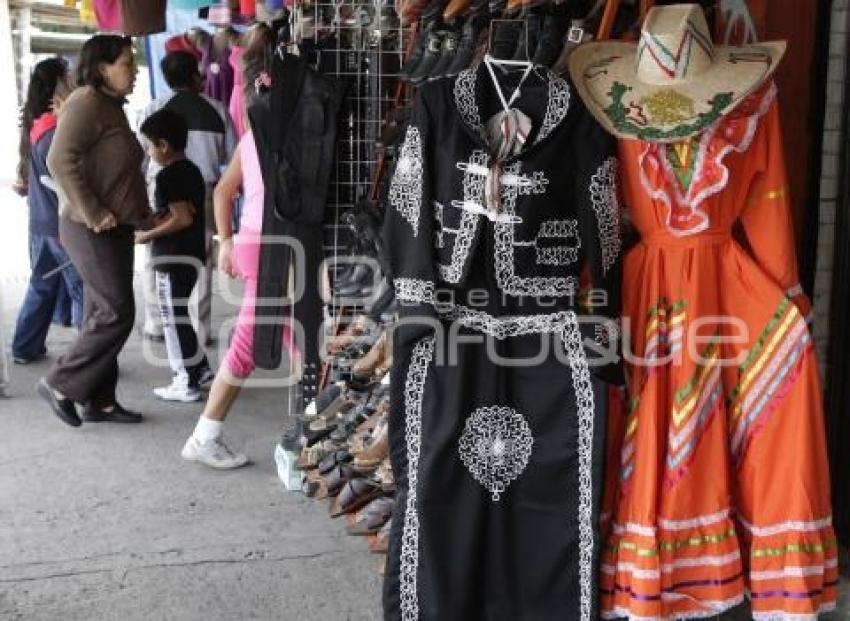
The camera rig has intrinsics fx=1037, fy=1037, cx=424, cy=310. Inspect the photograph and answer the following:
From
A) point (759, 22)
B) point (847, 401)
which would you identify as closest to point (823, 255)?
point (847, 401)

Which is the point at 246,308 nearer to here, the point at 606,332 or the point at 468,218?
the point at 468,218

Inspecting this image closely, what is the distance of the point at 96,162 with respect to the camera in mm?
4926

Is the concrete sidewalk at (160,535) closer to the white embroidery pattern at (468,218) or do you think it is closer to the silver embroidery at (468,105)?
the white embroidery pattern at (468,218)

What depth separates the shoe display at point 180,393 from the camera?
18.7 ft

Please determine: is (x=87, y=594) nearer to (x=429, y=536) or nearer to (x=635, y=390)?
(x=429, y=536)

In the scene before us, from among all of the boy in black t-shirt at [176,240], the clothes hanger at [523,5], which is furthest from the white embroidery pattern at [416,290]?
the boy in black t-shirt at [176,240]

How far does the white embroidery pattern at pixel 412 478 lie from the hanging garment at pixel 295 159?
4.07 ft

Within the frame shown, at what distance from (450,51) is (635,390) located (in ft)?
4.02

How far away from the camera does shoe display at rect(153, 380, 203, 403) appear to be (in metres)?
5.69

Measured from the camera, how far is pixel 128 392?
5824 mm

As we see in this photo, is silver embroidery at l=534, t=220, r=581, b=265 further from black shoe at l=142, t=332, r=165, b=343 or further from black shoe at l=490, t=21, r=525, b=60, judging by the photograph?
black shoe at l=142, t=332, r=165, b=343

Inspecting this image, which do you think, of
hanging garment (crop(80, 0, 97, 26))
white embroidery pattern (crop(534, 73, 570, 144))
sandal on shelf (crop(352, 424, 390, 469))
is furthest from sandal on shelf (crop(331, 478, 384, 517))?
hanging garment (crop(80, 0, 97, 26))

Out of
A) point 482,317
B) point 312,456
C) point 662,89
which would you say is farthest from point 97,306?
point 662,89

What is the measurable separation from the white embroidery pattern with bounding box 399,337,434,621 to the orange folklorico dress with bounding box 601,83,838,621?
0.51 m
